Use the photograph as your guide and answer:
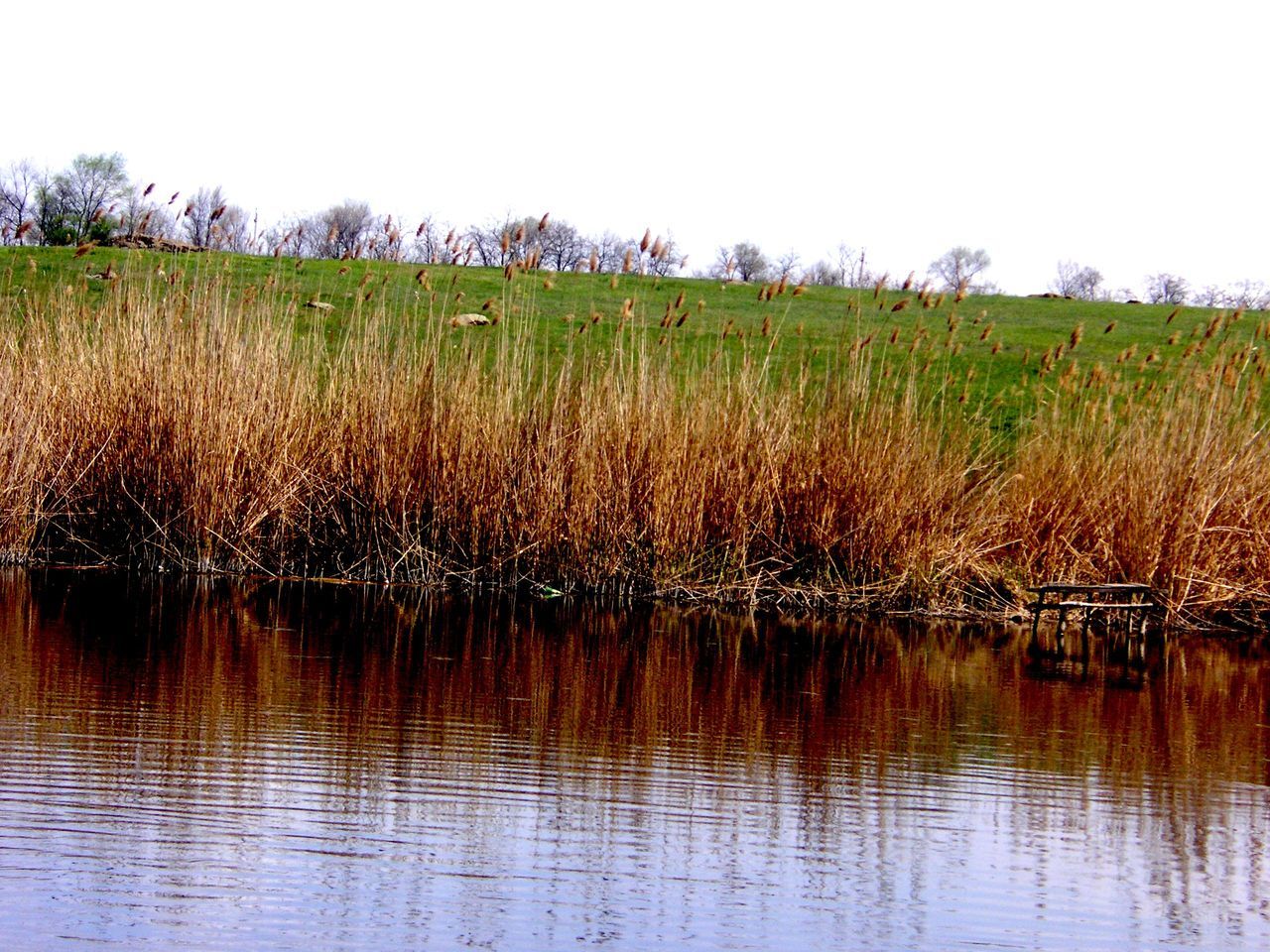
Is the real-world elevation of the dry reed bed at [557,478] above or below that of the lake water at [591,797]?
above

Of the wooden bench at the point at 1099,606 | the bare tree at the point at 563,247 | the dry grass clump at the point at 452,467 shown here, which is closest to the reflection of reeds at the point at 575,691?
the wooden bench at the point at 1099,606

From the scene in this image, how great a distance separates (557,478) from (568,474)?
98 mm

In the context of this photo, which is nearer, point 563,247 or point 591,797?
point 591,797

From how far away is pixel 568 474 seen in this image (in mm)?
9141

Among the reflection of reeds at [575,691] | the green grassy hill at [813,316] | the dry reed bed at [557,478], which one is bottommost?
the reflection of reeds at [575,691]

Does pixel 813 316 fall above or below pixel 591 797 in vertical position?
above

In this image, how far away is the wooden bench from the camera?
28.4 ft

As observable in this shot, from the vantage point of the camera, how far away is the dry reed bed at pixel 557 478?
29.6ft

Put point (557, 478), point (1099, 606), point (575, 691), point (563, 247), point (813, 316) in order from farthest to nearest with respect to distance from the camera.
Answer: point (563, 247) → point (813, 316) → point (557, 478) → point (1099, 606) → point (575, 691)

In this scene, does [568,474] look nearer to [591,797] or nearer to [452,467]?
[452,467]

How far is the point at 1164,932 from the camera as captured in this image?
3.01 meters

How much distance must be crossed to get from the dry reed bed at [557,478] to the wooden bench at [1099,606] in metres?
0.25

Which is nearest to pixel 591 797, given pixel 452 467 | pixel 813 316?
pixel 452 467

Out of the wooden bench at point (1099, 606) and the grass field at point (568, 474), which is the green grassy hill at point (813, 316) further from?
the wooden bench at point (1099, 606)
